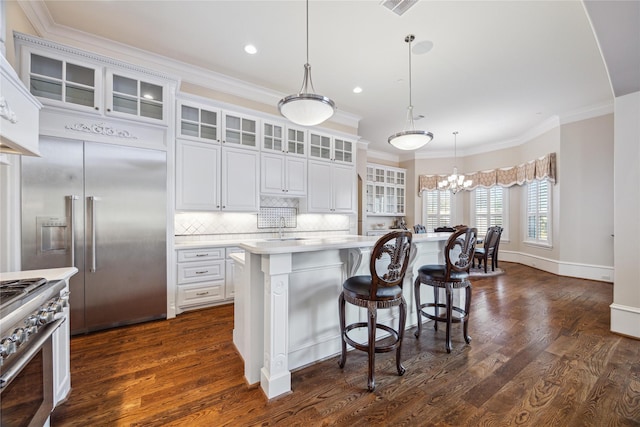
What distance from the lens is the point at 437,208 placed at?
8.04 meters

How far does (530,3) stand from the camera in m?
2.50

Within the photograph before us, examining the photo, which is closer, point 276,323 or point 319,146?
point 276,323

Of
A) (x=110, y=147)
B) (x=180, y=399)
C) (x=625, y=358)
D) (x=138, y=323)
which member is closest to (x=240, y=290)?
(x=180, y=399)

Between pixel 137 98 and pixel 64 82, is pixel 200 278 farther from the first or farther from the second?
pixel 64 82

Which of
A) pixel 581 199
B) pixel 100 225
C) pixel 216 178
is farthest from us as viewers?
pixel 581 199

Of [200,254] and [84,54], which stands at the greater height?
[84,54]

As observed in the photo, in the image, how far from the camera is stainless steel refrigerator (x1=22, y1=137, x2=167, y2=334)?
246 cm

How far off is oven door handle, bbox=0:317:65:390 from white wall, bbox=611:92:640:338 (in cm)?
468

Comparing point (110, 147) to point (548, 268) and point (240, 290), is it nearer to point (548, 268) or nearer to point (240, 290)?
point (240, 290)

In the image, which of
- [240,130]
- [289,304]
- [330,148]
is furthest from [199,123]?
[289,304]

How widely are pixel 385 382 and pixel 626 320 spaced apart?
2.83 metres

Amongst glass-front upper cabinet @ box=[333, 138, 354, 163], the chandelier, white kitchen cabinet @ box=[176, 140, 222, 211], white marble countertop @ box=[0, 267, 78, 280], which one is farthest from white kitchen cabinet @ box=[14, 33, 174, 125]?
the chandelier

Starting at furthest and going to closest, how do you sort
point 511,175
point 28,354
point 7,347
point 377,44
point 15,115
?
1. point 511,175
2. point 377,44
3. point 15,115
4. point 28,354
5. point 7,347

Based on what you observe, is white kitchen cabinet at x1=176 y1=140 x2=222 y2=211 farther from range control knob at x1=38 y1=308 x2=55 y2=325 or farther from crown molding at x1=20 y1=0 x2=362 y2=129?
range control knob at x1=38 y1=308 x2=55 y2=325
